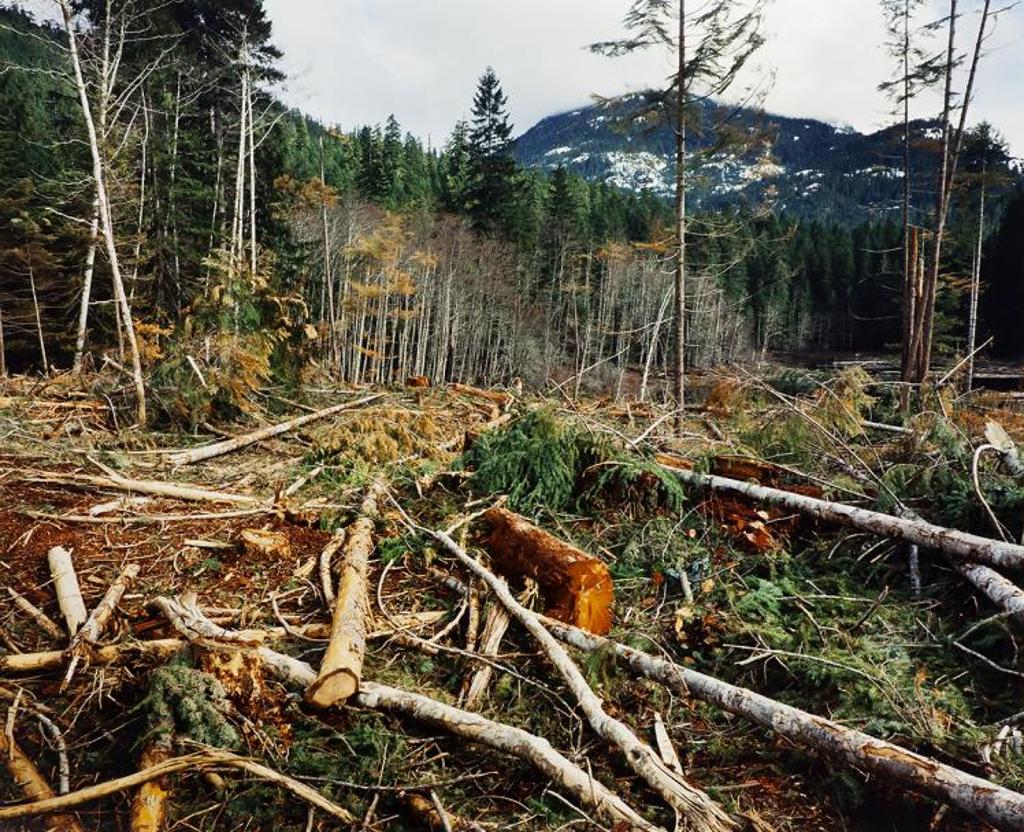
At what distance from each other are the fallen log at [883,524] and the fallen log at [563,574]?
1.65 meters

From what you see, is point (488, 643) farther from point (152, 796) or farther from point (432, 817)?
point (152, 796)

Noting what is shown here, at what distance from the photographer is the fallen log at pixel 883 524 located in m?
3.31

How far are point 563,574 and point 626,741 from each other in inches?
44.8

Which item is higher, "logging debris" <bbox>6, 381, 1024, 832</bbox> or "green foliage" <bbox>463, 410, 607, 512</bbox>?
"green foliage" <bbox>463, 410, 607, 512</bbox>

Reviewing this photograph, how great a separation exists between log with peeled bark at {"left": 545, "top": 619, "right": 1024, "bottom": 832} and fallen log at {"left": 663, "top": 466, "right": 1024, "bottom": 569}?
5.47ft

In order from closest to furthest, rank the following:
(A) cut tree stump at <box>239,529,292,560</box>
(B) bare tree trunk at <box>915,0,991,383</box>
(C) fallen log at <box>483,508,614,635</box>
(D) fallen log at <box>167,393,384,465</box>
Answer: (C) fallen log at <box>483,508,614,635</box> < (A) cut tree stump at <box>239,529,292,560</box> < (D) fallen log at <box>167,393,384,465</box> < (B) bare tree trunk at <box>915,0,991,383</box>

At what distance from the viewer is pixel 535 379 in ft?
103

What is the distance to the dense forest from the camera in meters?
9.00

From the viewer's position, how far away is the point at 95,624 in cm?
290

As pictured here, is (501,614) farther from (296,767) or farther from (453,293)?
(453,293)

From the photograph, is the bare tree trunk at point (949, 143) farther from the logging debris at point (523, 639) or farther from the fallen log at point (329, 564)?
the fallen log at point (329, 564)

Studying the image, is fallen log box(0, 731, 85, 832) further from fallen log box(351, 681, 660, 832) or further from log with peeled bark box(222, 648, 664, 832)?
fallen log box(351, 681, 660, 832)

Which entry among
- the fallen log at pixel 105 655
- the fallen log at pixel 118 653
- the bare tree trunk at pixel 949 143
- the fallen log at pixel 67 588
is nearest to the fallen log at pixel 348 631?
the fallen log at pixel 118 653

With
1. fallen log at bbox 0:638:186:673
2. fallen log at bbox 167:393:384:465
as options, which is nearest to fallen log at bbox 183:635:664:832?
fallen log at bbox 0:638:186:673
